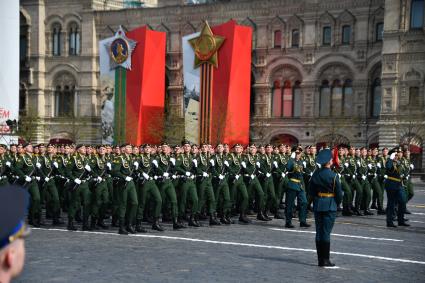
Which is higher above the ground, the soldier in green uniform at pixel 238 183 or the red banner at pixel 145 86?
the red banner at pixel 145 86

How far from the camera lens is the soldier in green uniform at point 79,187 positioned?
1452 centimetres

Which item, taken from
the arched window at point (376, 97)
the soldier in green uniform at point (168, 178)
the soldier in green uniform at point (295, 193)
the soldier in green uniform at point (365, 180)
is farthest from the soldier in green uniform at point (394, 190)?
the arched window at point (376, 97)

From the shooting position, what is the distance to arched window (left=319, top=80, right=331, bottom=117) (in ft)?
147

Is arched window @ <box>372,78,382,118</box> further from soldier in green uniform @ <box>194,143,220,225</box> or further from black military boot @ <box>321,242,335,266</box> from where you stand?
black military boot @ <box>321,242,335,266</box>

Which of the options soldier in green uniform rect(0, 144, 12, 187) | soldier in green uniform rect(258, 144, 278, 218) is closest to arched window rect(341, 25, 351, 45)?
soldier in green uniform rect(258, 144, 278, 218)

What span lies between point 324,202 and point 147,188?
5118 mm

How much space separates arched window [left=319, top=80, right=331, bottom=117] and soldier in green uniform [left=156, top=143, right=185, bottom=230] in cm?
3081

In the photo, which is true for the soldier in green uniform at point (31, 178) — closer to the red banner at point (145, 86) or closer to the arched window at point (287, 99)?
the red banner at point (145, 86)

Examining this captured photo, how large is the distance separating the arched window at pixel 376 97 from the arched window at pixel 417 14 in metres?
4.18

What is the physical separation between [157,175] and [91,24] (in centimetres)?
3889

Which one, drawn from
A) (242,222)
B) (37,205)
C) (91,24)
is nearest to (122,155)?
(37,205)

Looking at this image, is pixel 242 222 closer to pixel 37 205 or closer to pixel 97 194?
pixel 97 194

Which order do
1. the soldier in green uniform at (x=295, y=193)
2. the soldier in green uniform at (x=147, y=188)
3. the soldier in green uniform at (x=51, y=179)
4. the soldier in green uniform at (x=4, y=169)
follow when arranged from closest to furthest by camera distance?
the soldier in green uniform at (x=147, y=188) → the soldier in green uniform at (x=295, y=193) → the soldier in green uniform at (x=4, y=169) → the soldier in green uniform at (x=51, y=179)

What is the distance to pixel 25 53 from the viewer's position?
54.1 m
